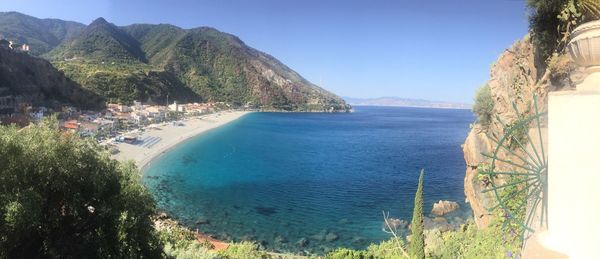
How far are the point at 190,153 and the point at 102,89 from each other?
58.6 meters

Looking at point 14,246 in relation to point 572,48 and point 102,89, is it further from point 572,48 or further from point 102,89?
point 102,89

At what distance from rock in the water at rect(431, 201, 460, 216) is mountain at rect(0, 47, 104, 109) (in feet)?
222

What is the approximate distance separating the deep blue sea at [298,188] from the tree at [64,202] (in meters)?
13.5

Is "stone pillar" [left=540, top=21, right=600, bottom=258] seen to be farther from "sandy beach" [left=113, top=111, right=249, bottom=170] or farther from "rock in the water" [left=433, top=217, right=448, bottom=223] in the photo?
"sandy beach" [left=113, top=111, right=249, bottom=170]

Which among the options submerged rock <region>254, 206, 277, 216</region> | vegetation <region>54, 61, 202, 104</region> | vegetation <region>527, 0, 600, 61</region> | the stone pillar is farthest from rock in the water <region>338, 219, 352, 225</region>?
vegetation <region>54, 61, 202, 104</region>

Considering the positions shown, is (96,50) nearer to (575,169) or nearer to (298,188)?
(298,188)

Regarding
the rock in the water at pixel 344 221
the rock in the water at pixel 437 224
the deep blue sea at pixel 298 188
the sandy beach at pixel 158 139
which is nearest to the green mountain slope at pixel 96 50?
the sandy beach at pixel 158 139

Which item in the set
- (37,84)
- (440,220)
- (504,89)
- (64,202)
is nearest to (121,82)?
(37,84)

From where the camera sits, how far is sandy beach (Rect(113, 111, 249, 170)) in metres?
51.1

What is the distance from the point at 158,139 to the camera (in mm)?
67688

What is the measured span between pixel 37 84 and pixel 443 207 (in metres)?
79.5

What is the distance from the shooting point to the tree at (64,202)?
838 centimetres

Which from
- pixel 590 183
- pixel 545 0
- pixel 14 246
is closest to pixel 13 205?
pixel 14 246

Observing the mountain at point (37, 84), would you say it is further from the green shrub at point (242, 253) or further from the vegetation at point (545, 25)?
the vegetation at point (545, 25)
